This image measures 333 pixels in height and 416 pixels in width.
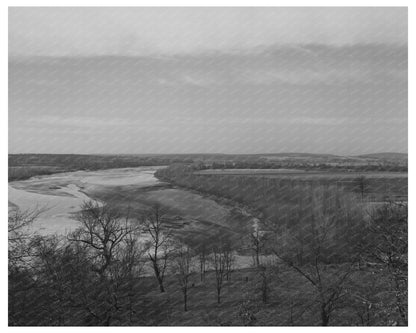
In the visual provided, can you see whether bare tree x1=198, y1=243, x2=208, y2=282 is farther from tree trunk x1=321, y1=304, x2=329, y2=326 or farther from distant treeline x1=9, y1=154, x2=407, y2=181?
distant treeline x1=9, y1=154, x2=407, y2=181

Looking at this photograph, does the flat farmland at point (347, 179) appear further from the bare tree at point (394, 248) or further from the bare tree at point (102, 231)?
the bare tree at point (102, 231)

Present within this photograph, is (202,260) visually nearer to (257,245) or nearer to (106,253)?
(257,245)

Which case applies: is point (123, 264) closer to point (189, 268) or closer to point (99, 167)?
point (189, 268)

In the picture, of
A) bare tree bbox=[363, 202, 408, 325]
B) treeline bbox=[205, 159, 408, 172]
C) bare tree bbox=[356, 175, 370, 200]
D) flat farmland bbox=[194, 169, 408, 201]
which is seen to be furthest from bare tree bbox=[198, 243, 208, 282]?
bare tree bbox=[356, 175, 370, 200]

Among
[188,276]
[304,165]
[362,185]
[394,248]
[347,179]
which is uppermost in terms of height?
[304,165]

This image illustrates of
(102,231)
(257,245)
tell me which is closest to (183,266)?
(257,245)

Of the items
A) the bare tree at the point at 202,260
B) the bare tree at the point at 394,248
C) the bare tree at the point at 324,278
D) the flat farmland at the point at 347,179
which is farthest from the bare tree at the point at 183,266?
the flat farmland at the point at 347,179
